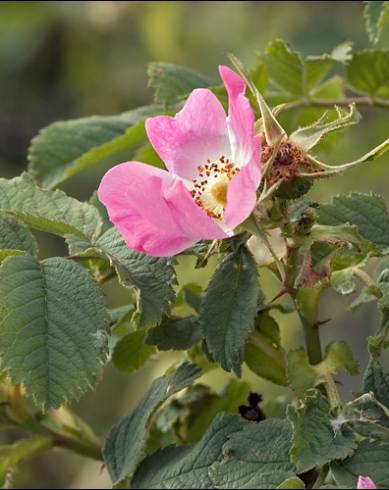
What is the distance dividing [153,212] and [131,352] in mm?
371

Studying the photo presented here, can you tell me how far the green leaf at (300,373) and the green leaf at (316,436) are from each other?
9cm

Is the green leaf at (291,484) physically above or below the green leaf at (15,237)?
below

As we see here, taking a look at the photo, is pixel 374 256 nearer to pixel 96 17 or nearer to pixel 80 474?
pixel 80 474

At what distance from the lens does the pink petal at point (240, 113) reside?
107 cm

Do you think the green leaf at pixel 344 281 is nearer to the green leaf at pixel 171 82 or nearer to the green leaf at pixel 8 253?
the green leaf at pixel 8 253

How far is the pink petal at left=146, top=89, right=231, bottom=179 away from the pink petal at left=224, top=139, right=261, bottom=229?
0.51ft

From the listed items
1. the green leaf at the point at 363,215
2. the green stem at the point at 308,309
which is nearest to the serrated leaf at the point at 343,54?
the green leaf at the point at 363,215

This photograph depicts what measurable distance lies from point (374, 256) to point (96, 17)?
3246 millimetres

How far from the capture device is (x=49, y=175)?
1.82 metres

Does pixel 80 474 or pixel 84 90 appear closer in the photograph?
pixel 80 474

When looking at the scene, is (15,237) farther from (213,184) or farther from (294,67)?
(294,67)

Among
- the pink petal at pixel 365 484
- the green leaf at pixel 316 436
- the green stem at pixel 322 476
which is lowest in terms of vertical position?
the green stem at pixel 322 476

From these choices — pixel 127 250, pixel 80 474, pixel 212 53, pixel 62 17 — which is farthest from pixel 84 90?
pixel 127 250

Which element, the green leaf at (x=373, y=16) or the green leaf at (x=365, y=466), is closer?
the green leaf at (x=365, y=466)
